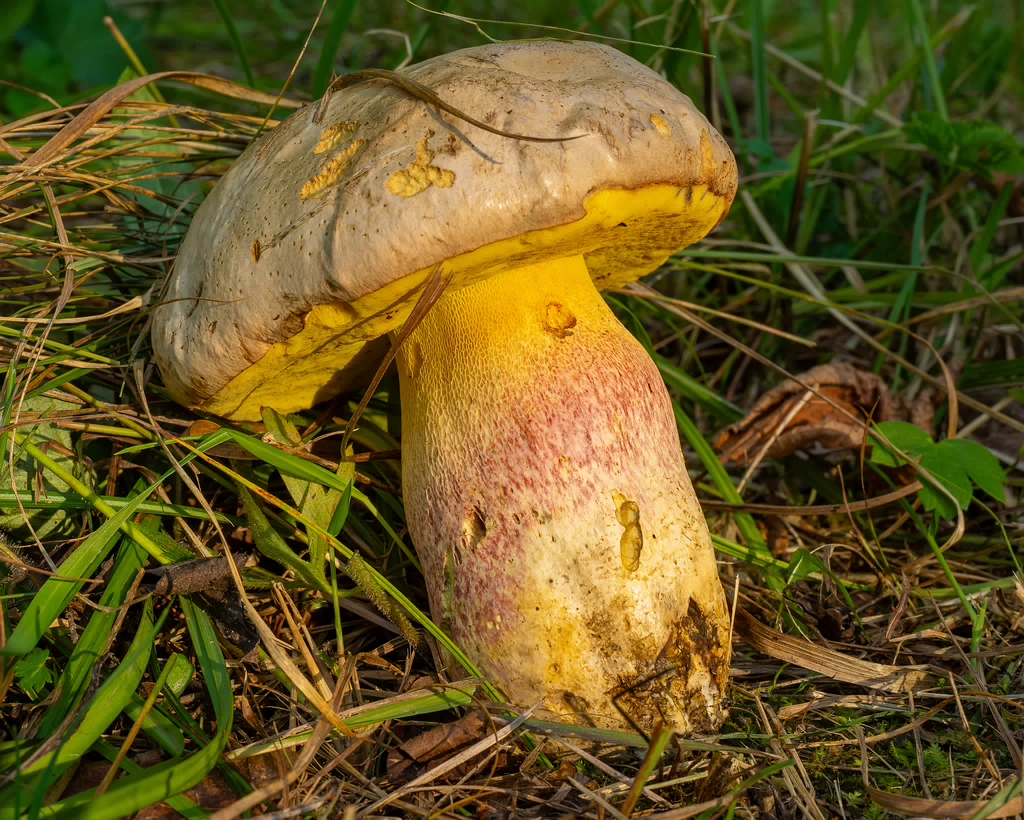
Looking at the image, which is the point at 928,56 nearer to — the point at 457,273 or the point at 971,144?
the point at 971,144

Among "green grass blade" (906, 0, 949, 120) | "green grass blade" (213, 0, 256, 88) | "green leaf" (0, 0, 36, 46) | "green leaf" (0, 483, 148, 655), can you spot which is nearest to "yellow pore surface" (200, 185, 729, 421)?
"green leaf" (0, 483, 148, 655)

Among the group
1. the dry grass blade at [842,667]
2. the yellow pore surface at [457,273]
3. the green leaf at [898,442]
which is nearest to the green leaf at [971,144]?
the green leaf at [898,442]

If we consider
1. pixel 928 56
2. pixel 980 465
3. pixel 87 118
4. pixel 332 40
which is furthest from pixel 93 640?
pixel 928 56

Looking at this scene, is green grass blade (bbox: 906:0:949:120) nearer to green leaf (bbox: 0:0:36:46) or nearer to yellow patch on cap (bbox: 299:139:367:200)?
yellow patch on cap (bbox: 299:139:367:200)

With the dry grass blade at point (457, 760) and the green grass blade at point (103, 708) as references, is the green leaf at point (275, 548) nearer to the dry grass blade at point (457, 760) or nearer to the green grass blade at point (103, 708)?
the green grass blade at point (103, 708)

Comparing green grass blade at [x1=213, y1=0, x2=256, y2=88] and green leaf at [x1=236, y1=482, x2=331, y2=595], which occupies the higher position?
green grass blade at [x1=213, y1=0, x2=256, y2=88]

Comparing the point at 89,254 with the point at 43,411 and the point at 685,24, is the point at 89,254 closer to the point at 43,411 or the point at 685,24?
the point at 43,411

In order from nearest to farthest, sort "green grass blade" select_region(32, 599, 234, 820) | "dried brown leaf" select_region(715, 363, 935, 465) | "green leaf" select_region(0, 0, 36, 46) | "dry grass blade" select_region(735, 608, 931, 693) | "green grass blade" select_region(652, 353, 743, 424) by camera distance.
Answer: "green grass blade" select_region(32, 599, 234, 820) → "dry grass blade" select_region(735, 608, 931, 693) → "dried brown leaf" select_region(715, 363, 935, 465) → "green grass blade" select_region(652, 353, 743, 424) → "green leaf" select_region(0, 0, 36, 46)
